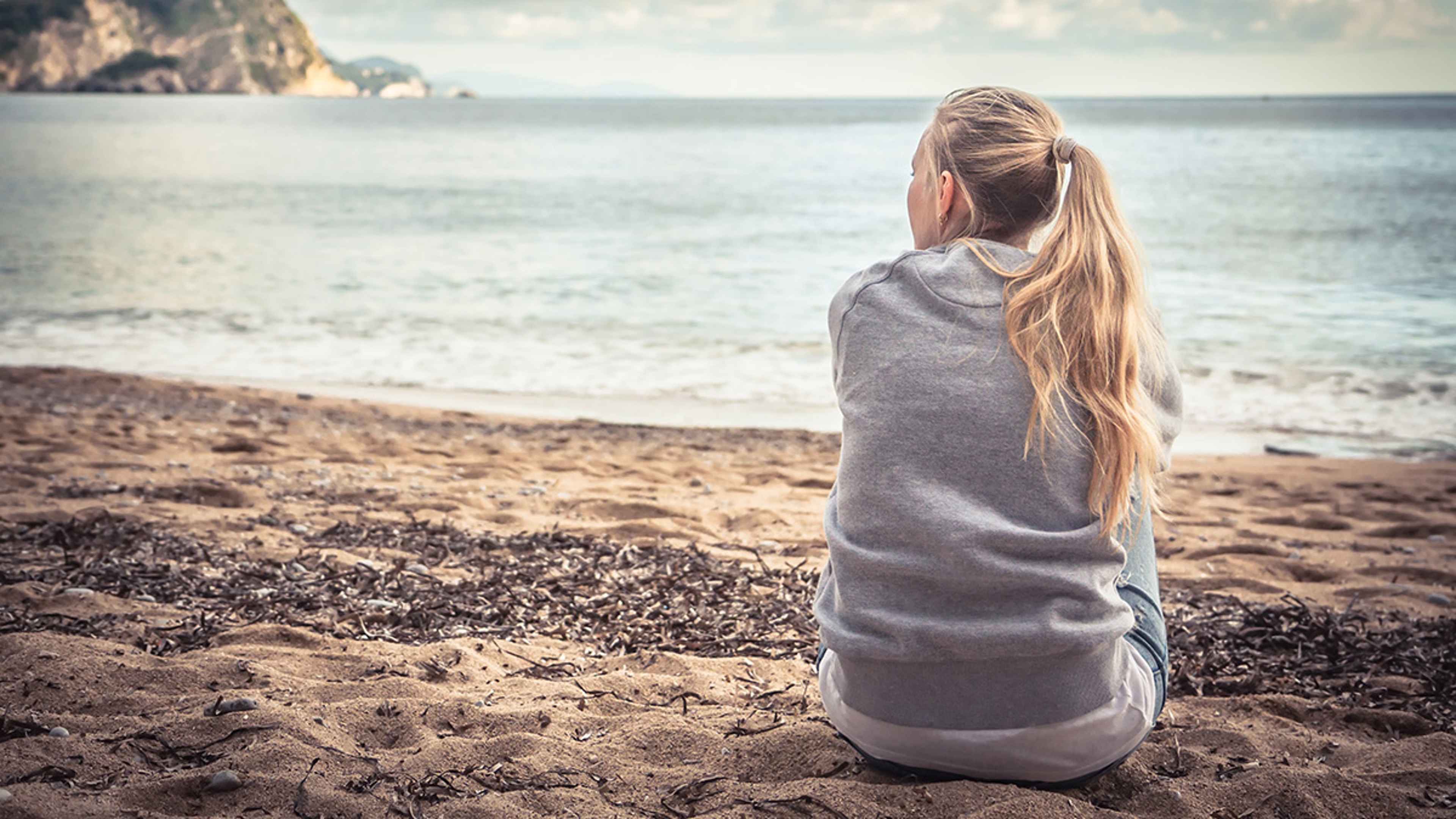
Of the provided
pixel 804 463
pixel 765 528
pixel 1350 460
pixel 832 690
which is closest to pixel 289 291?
pixel 804 463

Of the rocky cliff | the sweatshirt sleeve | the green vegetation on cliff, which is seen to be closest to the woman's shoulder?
the sweatshirt sleeve

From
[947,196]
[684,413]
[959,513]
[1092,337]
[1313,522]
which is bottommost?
[684,413]

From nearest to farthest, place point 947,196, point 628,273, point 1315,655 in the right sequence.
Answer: point 947,196
point 1315,655
point 628,273

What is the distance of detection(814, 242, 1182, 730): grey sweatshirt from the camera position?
5.49 feet

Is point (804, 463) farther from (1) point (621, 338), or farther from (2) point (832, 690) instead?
(1) point (621, 338)

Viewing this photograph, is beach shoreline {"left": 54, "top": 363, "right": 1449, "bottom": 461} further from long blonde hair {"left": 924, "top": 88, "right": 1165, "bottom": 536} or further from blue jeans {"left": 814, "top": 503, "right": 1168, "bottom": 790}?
long blonde hair {"left": 924, "top": 88, "right": 1165, "bottom": 536}

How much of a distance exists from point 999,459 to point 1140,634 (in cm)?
65

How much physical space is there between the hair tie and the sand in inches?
47.6

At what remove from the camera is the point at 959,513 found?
65.6 inches

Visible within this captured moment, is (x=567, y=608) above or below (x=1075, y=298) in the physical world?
below

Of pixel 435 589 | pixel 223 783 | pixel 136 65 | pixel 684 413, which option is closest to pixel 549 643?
pixel 435 589

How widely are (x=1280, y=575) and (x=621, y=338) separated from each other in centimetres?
807

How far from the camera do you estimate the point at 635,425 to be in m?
7.51

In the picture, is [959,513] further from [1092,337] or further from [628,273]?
[628,273]
